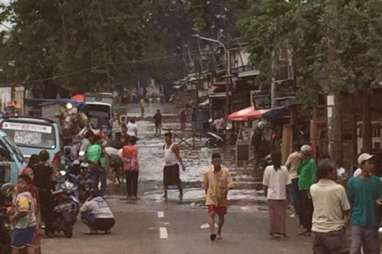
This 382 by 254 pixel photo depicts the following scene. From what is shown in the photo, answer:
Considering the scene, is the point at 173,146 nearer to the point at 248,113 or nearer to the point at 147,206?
the point at 147,206

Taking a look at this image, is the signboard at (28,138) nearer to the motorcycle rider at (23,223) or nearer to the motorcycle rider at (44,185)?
the motorcycle rider at (44,185)

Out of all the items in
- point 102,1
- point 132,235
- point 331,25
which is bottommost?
point 132,235

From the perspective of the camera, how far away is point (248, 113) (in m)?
38.8

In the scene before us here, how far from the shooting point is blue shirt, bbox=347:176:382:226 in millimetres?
11711

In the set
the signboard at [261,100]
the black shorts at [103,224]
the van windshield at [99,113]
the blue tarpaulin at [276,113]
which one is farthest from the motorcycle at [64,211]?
the van windshield at [99,113]

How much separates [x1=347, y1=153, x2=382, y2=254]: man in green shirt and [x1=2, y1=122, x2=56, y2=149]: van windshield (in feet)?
42.8

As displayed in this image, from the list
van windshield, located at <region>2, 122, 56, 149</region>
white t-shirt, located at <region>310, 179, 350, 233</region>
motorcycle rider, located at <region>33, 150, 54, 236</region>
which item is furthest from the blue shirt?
van windshield, located at <region>2, 122, 56, 149</region>

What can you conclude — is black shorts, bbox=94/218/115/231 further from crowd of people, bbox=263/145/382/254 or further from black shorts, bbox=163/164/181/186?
black shorts, bbox=163/164/181/186

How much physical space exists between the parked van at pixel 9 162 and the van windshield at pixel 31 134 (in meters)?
5.19

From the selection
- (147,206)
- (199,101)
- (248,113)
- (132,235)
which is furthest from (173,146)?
(199,101)

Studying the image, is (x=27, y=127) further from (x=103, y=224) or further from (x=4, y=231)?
(x=4, y=231)

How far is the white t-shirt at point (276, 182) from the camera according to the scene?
1675 centimetres

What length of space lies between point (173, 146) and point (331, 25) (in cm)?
801

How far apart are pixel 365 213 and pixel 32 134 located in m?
13.8
